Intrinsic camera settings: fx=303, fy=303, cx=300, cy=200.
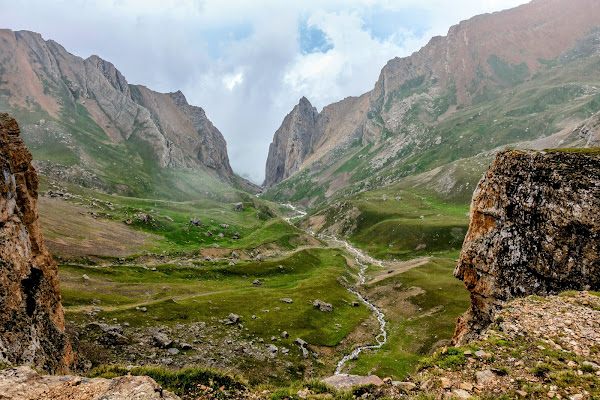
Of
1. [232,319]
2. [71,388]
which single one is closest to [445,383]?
[71,388]

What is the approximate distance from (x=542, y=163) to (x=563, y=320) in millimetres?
15296

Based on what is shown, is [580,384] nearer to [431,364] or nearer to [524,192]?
[431,364]

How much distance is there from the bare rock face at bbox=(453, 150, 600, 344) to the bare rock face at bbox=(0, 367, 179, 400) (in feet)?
95.1

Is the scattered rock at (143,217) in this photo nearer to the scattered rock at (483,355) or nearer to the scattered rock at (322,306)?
the scattered rock at (322,306)

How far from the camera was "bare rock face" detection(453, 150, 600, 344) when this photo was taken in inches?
936

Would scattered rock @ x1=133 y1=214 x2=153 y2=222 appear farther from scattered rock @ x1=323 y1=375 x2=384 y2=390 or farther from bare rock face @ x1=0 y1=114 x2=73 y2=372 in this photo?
scattered rock @ x1=323 y1=375 x2=384 y2=390

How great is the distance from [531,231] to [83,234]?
104065mm

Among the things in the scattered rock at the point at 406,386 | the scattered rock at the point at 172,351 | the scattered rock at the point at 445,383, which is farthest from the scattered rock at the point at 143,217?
the scattered rock at the point at 445,383

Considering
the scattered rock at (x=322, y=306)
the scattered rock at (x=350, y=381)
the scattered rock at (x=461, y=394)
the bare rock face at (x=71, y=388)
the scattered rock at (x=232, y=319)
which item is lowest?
the scattered rock at (x=322, y=306)

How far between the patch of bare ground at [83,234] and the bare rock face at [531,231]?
268ft

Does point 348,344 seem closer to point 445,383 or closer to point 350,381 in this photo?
point 350,381

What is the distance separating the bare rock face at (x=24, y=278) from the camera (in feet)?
65.5

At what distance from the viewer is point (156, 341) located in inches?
1563

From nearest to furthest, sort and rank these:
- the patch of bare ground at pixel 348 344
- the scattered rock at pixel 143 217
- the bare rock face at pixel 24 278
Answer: the bare rock face at pixel 24 278 → the patch of bare ground at pixel 348 344 → the scattered rock at pixel 143 217
